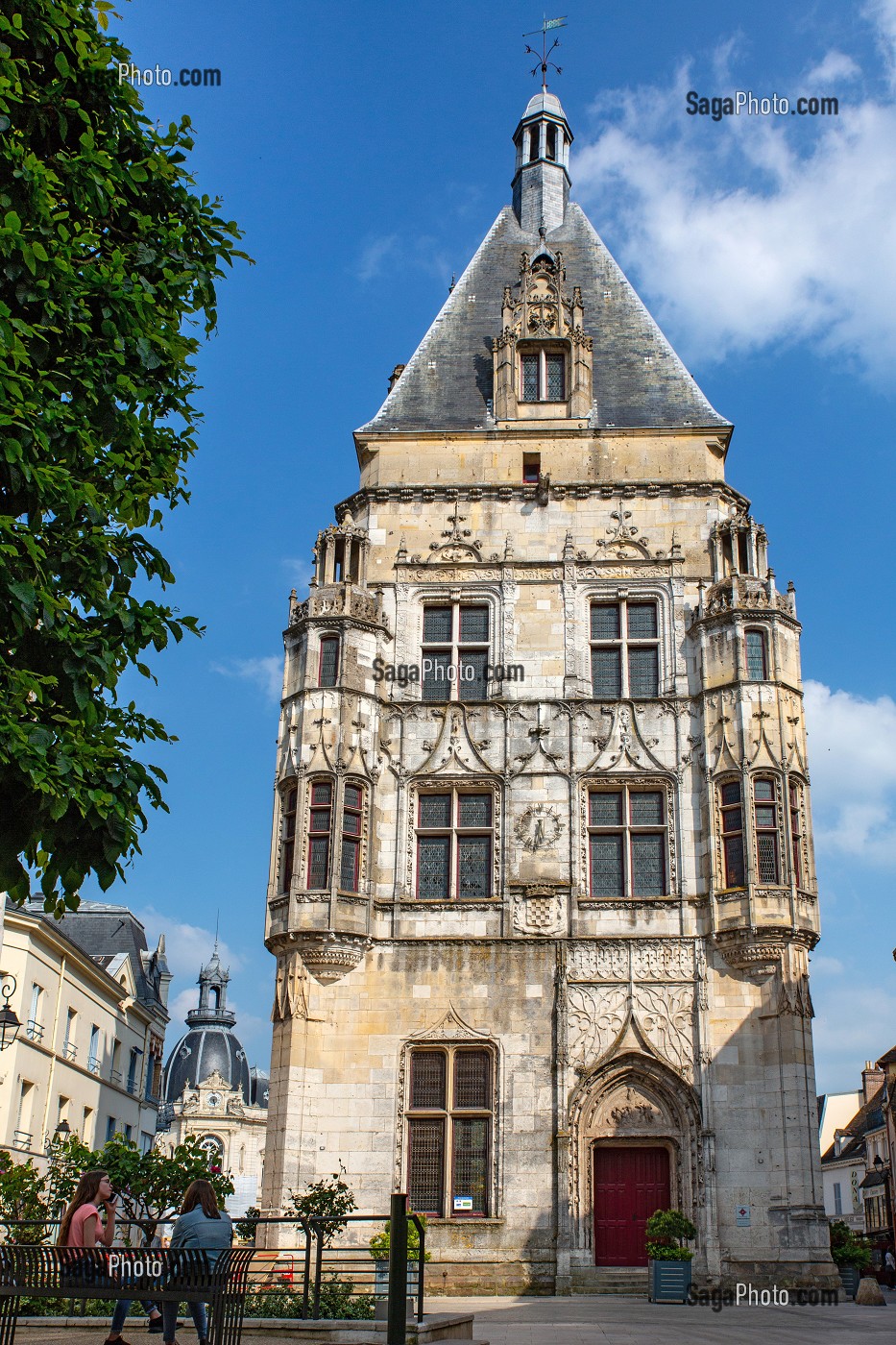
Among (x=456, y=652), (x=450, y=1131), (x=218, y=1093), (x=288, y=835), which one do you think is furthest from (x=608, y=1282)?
(x=218, y=1093)

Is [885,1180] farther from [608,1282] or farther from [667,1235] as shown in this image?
[667,1235]

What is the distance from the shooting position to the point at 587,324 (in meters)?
29.4

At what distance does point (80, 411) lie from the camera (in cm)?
1023

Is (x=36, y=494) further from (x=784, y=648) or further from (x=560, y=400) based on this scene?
(x=560, y=400)

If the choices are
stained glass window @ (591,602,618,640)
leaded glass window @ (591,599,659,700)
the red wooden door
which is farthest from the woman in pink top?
stained glass window @ (591,602,618,640)

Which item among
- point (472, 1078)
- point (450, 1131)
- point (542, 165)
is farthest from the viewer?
point (542, 165)

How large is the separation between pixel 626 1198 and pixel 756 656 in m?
9.33

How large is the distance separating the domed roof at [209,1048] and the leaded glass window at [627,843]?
74.0 m

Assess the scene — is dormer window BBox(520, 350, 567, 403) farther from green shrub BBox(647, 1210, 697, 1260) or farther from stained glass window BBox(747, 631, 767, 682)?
green shrub BBox(647, 1210, 697, 1260)

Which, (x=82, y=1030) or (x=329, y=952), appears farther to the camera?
(x=82, y=1030)

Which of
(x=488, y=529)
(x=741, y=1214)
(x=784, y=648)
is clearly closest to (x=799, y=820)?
(x=784, y=648)

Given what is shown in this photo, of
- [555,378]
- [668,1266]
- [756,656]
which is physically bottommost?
[668,1266]

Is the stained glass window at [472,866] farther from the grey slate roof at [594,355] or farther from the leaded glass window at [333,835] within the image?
the grey slate roof at [594,355]

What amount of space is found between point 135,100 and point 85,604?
4.32 m
